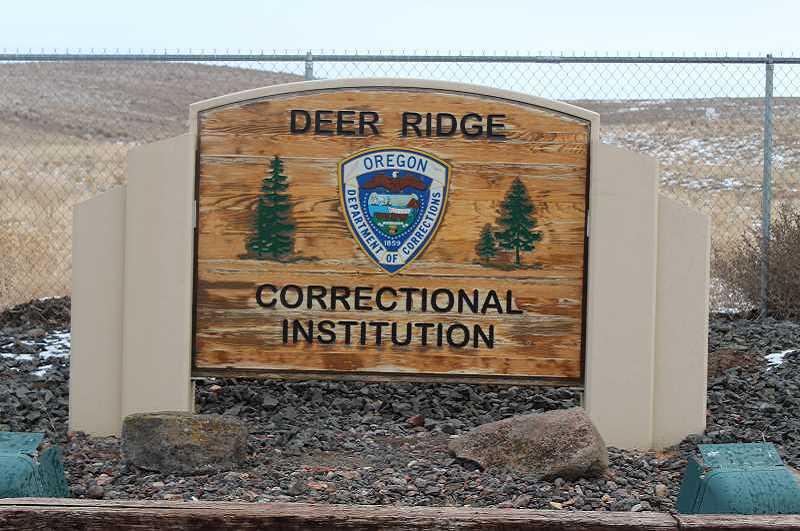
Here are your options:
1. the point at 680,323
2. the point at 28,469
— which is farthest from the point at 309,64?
the point at 28,469

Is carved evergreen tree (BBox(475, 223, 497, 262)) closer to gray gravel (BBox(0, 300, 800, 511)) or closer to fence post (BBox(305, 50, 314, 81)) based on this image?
gray gravel (BBox(0, 300, 800, 511))

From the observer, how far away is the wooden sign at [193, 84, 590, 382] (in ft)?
19.6

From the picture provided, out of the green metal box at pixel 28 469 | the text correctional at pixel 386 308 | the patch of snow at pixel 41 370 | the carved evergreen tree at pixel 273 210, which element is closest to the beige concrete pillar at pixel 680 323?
the text correctional at pixel 386 308

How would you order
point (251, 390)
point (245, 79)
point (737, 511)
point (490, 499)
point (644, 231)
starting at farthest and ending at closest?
point (245, 79), point (251, 390), point (644, 231), point (490, 499), point (737, 511)

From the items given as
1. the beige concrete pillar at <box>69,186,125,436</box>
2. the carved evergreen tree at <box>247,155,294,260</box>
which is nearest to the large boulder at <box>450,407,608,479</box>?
the carved evergreen tree at <box>247,155,294,260</box>

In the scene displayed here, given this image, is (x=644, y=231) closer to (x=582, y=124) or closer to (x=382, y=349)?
(x=582, y=124)

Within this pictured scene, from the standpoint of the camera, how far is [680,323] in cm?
595

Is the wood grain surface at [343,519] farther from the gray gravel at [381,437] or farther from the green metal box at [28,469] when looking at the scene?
the gray gravel at [381,437]

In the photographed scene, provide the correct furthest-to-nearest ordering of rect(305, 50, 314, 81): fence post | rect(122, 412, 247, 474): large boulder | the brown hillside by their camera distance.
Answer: the brown hillside < rect(305, 50, 314, 81): fence post < rect(122, 412, 247, 474): large boulder

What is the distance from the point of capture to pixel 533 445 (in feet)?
16.7

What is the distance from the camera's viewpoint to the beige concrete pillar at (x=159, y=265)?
19.5 ft

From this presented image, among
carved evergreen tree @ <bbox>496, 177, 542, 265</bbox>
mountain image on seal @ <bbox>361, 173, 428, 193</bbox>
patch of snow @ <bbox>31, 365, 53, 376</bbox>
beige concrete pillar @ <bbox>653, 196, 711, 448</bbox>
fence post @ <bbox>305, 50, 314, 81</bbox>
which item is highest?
fence post @ <bbox>305, 50, 314, 81</bbox>

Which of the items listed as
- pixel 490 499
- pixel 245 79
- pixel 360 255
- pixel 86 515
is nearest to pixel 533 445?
pixel 490 499

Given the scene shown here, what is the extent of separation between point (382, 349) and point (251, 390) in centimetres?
128
